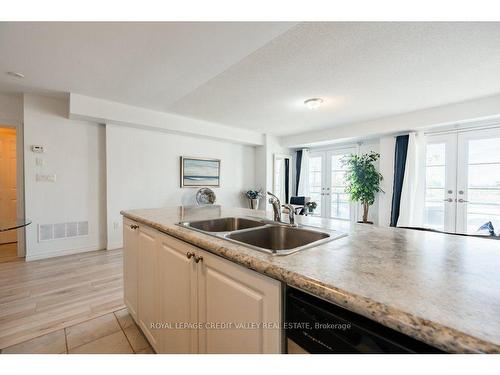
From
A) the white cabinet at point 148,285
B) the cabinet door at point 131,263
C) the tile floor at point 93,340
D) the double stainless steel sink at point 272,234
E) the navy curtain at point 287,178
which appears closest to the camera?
the double stainless steel sink at point 272,234

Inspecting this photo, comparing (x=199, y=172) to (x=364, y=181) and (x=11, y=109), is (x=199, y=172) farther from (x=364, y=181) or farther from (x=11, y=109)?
(x=364, y=181)

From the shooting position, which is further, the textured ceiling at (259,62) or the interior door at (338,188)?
the interior door at (338,188)

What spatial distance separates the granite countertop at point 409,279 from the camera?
1.50ft

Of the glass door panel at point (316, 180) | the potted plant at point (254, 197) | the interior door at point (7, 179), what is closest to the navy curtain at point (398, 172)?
the glass door panel at point (316, 180)

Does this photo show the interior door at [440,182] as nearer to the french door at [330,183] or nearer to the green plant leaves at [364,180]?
the green plant leaves at [364,180]

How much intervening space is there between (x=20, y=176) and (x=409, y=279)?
4550 millimetres

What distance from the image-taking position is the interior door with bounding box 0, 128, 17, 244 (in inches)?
160

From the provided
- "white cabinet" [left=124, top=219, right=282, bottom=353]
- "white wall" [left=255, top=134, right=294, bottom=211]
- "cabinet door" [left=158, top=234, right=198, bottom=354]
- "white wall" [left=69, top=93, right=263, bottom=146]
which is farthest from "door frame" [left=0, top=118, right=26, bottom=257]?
"white wall" [left=255, top=134, right=294, bottom=211]

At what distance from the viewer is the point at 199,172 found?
15.8 ft

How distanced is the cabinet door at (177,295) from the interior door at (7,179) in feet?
14.8

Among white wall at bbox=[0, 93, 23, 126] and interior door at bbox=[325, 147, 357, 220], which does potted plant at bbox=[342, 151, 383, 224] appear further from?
white wall at bbox=[0, 93, 23, 126]

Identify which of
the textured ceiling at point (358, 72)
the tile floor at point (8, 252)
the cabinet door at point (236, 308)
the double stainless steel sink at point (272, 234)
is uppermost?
the textured ceiling at point (358, 72)
